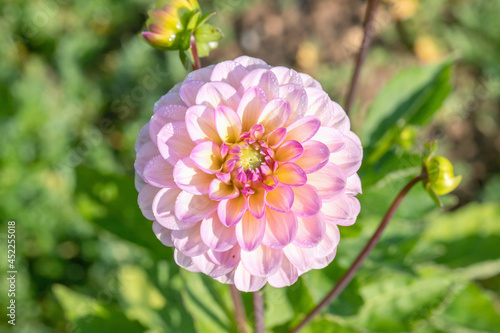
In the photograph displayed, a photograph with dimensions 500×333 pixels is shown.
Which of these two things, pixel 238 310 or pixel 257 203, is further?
pixel 238 310

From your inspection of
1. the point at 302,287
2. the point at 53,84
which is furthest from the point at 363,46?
the point at 53,84

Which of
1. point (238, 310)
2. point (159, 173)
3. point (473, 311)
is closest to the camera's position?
point (159, 173)

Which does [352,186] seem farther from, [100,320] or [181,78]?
[181,78]

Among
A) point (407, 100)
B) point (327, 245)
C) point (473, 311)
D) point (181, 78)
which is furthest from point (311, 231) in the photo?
point (181, 78)

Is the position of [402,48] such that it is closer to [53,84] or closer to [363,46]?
[363,46]

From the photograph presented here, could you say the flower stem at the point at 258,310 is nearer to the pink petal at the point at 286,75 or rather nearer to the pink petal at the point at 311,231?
the pink petal at the point at 311,231

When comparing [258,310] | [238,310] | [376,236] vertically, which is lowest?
[238,310]

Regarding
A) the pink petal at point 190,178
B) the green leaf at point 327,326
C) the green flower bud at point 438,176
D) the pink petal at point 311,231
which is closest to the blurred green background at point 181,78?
the green leaf at point 327,326
